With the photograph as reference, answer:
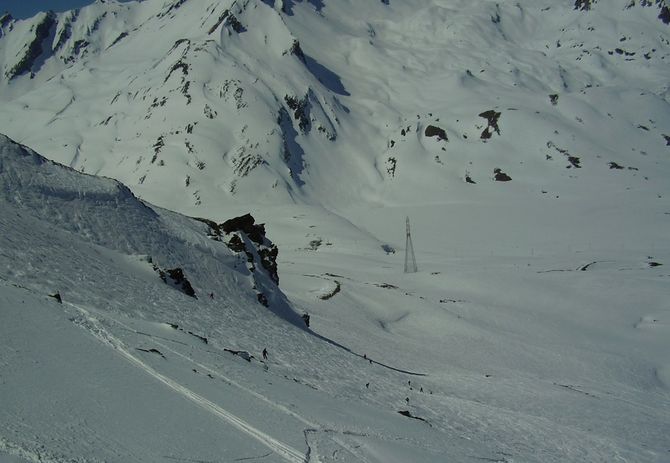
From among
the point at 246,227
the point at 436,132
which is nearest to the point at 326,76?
the point at 436,132

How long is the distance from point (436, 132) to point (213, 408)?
160 metres

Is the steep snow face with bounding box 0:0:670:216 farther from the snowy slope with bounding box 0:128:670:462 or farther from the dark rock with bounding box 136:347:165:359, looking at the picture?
the dark rock with bounding box 136:347:165:359

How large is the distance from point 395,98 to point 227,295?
581 ft

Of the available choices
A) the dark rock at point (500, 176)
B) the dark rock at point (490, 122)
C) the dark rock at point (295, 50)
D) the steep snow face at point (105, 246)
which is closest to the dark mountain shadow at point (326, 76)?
the dark rock at point (295, 50)

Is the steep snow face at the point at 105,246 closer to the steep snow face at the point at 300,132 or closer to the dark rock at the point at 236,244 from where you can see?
the dark rock at the point at 236,244

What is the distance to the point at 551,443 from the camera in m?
17.2

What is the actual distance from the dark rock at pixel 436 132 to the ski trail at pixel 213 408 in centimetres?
15741

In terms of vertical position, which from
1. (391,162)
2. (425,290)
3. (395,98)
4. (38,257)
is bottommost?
(38,257)

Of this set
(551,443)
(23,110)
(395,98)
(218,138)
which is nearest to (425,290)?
(551,443)

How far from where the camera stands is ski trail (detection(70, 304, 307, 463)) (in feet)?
26.5

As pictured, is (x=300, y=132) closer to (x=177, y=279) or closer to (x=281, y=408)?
(x=177, y=279)

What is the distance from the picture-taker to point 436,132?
162000 mm

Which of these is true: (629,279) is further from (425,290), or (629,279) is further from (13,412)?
(13,412)

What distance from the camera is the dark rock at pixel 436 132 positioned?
6344 inches
